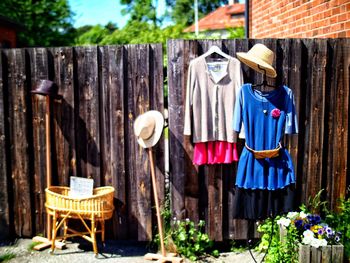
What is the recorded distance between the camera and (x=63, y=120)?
4602mm

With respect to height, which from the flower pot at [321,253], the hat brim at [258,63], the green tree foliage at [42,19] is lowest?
the flower pot at [321,253]

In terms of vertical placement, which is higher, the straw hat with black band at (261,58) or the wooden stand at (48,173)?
the straw hat with black band at (261,58)

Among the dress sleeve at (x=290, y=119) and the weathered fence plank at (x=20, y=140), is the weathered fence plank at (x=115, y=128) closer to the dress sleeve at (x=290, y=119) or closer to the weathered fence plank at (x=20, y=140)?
the weathered fence plank at (x=20, y=140)

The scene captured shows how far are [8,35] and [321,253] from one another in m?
17.2

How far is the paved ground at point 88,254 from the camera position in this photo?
434cm

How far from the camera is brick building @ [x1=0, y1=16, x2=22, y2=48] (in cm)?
1653

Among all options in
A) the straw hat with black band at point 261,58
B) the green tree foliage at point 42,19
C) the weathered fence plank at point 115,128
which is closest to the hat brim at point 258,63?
the straw hat with black band at point 261,58

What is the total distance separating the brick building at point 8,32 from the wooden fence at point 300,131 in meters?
13.6

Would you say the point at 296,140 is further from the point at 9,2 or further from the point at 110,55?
the point at 9,2

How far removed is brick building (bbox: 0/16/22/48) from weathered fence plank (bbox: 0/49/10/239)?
12.5 metres

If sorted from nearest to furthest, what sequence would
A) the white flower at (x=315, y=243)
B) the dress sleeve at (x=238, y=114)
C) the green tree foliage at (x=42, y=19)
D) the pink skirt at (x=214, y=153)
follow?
the white flower at (x=315, y=243) → the dress sleeve at (x=238, y=114) → the pink skirt at (x=214, y=153) → the green tree foliage at (x=42, y=19)

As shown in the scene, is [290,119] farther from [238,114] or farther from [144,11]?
[144,11]

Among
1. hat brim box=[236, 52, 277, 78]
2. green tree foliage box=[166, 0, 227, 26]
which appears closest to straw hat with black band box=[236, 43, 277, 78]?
hat brim box=[236, 52, 277, 78]

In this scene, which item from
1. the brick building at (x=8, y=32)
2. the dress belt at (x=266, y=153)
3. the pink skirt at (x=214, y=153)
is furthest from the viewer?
the brick building at (x=8, y=32)
